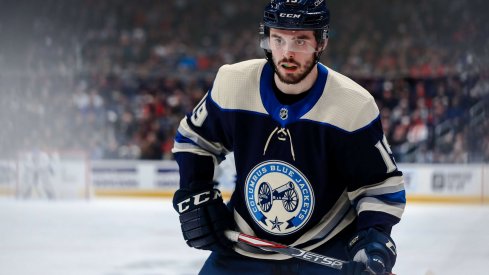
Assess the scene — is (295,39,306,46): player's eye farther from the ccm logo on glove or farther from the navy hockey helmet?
the ccm logo on glove

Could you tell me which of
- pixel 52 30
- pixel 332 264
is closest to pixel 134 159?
pixel 52 30

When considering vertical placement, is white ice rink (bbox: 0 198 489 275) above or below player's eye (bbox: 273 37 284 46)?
below

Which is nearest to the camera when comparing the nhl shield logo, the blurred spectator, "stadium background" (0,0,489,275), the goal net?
the nhl shield logo

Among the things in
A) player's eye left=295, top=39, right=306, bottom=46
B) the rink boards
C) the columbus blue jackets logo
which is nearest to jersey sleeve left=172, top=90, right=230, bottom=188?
the columbus blue jackets logo

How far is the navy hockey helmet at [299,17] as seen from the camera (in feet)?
6.13

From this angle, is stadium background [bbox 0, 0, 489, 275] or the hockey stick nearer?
the hockey stick

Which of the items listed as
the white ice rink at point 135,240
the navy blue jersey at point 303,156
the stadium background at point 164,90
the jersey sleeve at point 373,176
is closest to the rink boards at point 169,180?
the stadium background at point 164,90

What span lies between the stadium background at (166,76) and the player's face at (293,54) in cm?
566

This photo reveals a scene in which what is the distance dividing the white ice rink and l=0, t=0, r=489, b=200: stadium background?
3.14 ft

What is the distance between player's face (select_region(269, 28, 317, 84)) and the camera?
1.87 metres

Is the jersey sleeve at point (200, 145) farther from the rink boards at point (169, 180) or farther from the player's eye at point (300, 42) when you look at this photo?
the rink boards at point (169, 180)

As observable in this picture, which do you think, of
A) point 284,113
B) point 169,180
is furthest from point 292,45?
point 169,180

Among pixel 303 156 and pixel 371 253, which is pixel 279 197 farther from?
pixel 371 253

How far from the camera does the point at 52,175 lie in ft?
25.7
